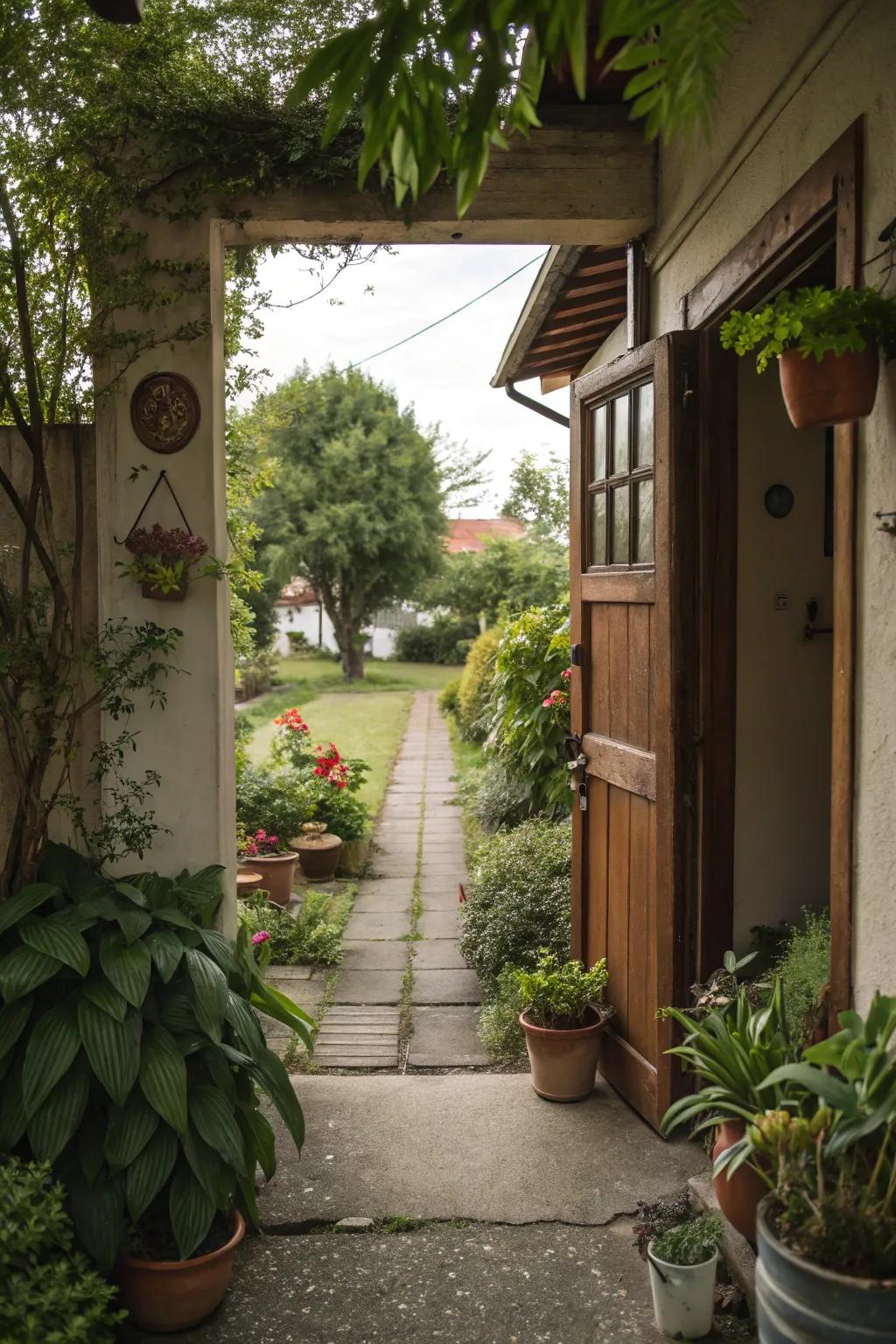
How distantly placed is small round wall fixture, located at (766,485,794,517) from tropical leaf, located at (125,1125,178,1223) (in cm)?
284

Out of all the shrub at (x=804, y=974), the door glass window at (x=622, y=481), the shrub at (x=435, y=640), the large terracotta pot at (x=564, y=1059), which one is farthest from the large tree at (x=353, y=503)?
the shrub at (x=804, y=974)

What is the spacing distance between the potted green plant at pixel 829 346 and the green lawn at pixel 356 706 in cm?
681

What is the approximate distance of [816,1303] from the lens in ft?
5.65

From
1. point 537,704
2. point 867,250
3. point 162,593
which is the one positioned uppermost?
point 867,250

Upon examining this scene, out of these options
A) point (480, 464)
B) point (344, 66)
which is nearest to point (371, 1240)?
point (344, 66)

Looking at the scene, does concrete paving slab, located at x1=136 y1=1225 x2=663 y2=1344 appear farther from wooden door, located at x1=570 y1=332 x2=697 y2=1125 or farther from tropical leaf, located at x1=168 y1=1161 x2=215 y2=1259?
wooden door, located at x1=570 y1=332 x2=697 y2=1125

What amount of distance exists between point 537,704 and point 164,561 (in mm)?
3976

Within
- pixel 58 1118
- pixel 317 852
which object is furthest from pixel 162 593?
pixel 317 852

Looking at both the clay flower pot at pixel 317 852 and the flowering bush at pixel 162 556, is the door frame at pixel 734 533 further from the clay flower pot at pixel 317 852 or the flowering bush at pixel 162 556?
the clay flower pot at pixel 317 852

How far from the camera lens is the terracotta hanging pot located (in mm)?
3475

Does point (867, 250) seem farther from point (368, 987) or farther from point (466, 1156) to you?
point (368, 987)

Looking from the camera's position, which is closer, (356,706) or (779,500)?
(779,500)

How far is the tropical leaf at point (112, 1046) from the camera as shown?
2688 mm

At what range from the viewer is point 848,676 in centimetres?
238
